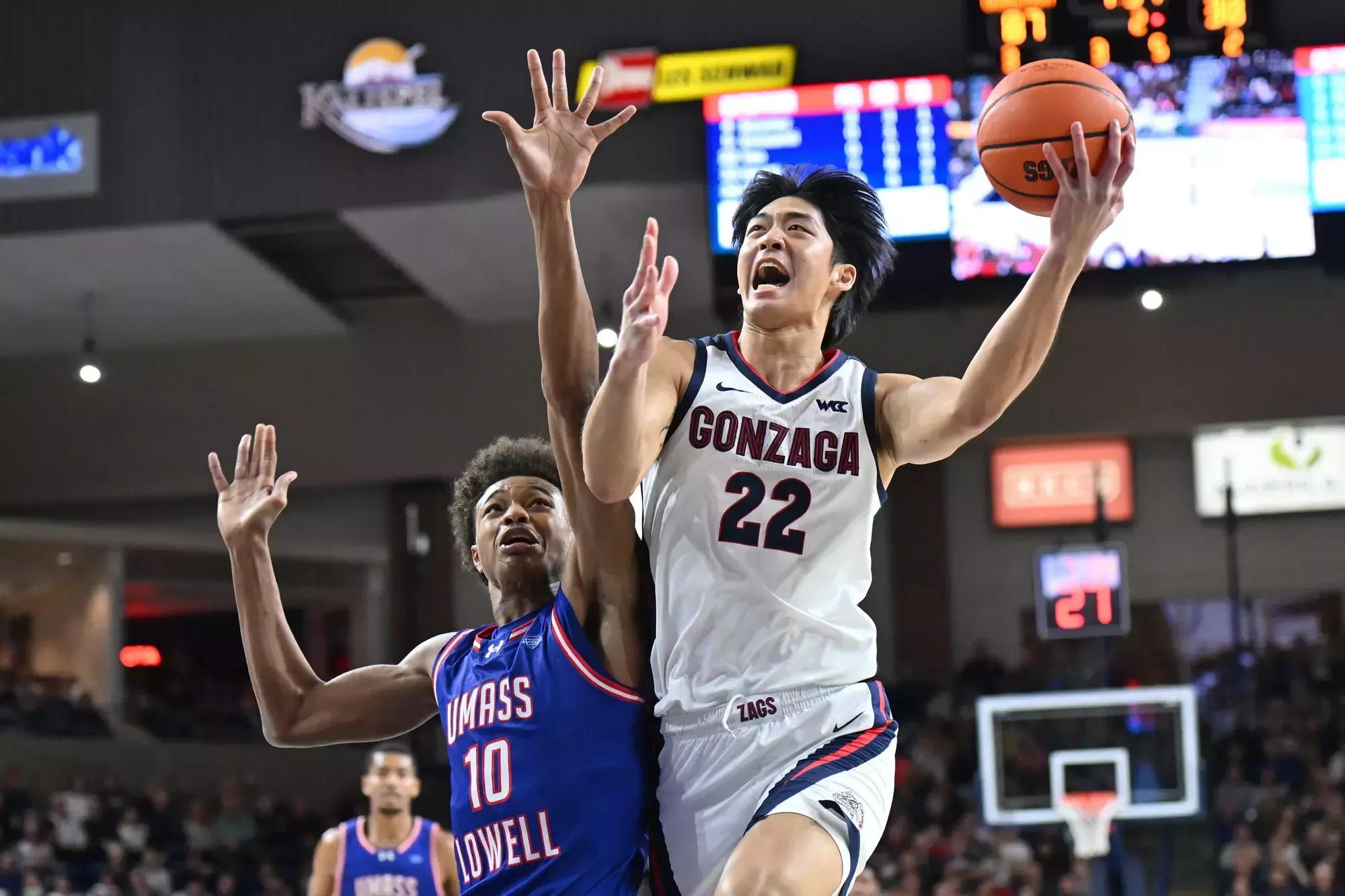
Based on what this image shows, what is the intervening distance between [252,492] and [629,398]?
4.99 ft

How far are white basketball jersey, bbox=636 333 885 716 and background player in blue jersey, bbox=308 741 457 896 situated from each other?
16.3ft

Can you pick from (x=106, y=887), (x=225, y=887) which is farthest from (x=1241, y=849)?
(x=106, y=887)

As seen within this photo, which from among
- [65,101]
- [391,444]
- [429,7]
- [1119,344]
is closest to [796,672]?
[429,7]

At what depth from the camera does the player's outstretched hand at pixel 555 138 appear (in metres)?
3.40

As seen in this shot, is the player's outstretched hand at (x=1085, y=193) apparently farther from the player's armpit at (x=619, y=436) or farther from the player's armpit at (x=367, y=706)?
the player's armpit at (x=367, y=706)

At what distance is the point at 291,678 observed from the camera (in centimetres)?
420

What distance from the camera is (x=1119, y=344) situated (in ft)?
52.6

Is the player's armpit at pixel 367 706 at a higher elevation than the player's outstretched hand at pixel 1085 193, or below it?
below

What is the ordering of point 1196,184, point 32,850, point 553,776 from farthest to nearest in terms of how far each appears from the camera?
point 32,850, point 1196,184, point 553,776

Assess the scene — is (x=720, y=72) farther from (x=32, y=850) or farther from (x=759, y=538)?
(x=759, y=538)

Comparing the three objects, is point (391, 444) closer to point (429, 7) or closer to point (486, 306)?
point (486, 306)

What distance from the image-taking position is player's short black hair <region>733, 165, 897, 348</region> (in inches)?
151

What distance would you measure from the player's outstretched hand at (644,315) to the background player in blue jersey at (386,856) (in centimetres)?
546

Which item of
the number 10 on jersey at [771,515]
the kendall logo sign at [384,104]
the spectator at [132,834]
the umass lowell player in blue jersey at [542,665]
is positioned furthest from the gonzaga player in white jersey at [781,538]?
the spectator at [132,834]
